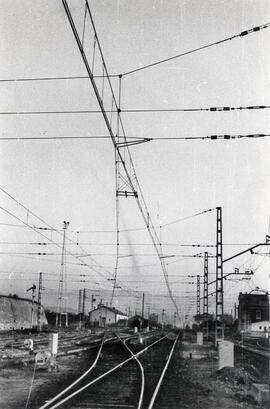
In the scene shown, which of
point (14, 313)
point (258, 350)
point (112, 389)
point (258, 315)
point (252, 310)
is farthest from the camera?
point (252, 310)

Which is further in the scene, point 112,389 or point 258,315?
point 258,315

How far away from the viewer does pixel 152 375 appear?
1789 cm

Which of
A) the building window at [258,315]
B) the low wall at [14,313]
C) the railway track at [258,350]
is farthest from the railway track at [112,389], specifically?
the building window at [258,315]

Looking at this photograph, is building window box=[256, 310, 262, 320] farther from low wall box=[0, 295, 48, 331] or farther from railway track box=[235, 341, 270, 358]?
railway track box=[235, 341, 270, 358]

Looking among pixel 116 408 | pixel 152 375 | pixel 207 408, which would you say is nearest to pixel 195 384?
pixel 152 375

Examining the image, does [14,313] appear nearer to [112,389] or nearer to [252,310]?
[252,310]

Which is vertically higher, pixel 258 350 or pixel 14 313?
pixel 14 313

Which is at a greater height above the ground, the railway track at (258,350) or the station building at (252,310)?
the station building at (252,310)

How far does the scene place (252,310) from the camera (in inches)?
3666

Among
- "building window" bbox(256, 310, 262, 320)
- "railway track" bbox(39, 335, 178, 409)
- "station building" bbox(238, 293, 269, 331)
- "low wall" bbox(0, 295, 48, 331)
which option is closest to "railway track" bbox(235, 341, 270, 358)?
"railway track" bbox(39, 335, 178, 409)

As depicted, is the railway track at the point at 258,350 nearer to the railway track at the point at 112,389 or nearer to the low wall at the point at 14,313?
the railway track at the point at 112,389

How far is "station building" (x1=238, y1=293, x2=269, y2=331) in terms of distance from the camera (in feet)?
301

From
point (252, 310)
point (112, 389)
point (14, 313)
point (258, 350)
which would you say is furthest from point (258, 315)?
point (112, 389)

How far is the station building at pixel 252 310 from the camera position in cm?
9188
